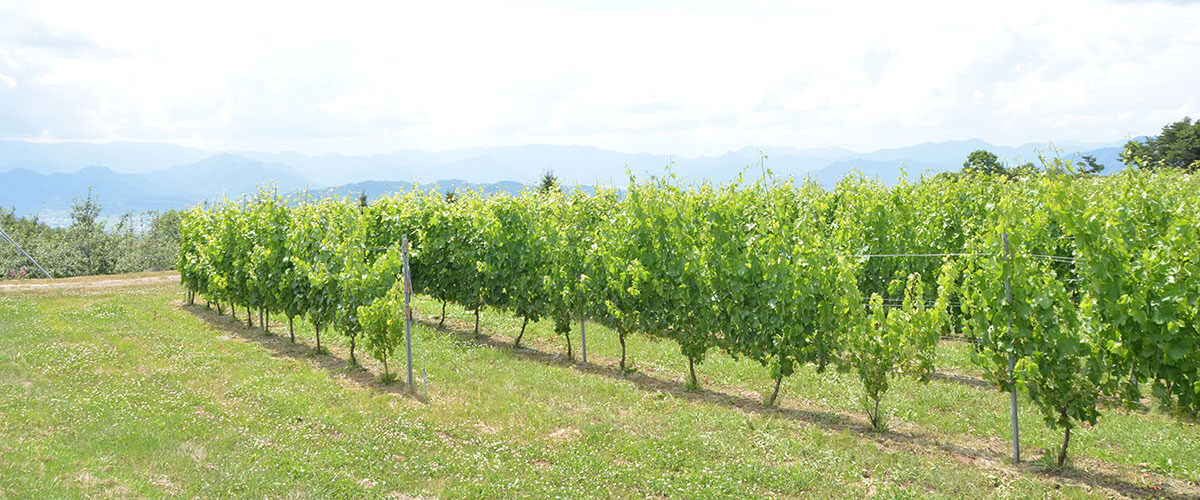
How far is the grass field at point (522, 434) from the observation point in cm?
677

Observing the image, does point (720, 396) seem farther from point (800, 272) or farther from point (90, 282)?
point (90, 282)

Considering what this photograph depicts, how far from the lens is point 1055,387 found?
700 centimetres

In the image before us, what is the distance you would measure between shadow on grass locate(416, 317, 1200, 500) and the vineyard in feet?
0.90

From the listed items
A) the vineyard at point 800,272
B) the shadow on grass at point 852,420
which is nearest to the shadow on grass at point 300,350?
the vineyard at point 800,272

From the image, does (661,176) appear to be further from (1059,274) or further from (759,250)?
(1059,274)

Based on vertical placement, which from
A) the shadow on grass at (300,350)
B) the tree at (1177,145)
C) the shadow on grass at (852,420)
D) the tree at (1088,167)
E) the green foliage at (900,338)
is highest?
the tree at (1177,145)

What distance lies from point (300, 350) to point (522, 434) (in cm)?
768

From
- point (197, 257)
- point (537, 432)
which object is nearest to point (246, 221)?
point (197, 257)

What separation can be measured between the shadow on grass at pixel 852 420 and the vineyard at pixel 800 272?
273 mm

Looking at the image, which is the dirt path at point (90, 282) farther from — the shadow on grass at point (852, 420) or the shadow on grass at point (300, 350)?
the shadow on grass at point (852, 420)

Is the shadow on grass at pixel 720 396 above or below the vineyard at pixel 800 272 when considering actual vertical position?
below

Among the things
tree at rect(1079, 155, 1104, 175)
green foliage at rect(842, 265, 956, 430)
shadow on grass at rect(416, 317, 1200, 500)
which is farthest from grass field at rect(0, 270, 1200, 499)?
tree at rect(1079, 155, 1104, 175)

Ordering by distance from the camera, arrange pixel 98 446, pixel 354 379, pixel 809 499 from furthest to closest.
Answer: pixel 354 379 < pixel 98 446 < pixel 809 499

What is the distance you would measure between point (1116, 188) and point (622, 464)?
10854 millimetres
